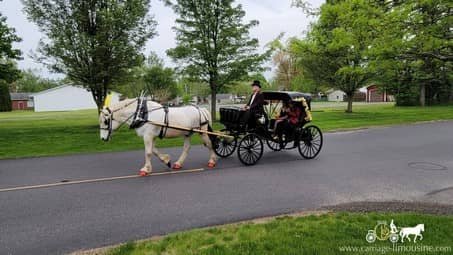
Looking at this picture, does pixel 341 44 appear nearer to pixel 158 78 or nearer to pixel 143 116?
pixel 143 116

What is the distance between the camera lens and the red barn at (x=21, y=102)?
213ft

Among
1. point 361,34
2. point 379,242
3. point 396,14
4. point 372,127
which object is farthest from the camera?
point 372,127

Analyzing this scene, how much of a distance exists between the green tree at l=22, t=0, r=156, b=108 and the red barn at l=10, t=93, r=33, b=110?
200ft

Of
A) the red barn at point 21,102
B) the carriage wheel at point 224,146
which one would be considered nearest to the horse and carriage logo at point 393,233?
the carriage wheel at point 224,146

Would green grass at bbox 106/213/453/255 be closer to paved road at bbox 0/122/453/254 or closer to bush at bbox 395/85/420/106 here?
paved road at bbox 0/122/453/254

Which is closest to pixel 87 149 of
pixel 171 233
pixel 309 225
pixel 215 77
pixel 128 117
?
pixel 128 117

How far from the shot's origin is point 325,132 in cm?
1412

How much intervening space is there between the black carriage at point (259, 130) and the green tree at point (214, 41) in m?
10.8

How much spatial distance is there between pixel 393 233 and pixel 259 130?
16.1 ft

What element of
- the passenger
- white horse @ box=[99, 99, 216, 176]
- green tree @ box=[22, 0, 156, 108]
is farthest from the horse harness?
green tree @ box=[22, 0, 156, 108]

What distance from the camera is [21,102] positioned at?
216 ft

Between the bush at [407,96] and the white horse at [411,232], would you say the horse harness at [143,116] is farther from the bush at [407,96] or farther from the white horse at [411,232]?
the bush at [407,96]

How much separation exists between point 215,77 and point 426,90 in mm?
34037

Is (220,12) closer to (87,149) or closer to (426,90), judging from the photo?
(87,149)
